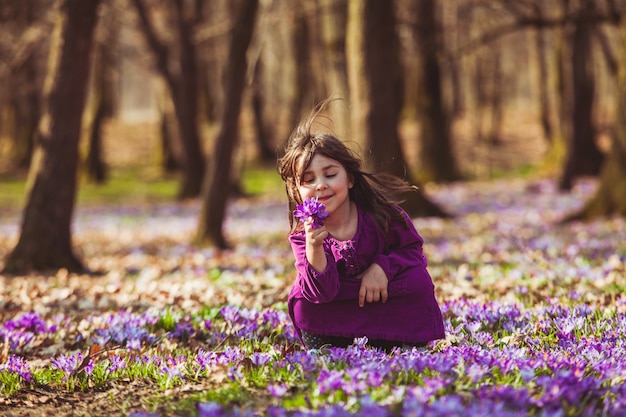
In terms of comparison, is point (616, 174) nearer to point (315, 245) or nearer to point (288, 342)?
point (288, 342)

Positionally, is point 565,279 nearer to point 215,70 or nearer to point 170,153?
point 170,153

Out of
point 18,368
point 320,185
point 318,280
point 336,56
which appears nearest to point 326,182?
point 320,185

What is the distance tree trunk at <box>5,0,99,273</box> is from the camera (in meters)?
10.8

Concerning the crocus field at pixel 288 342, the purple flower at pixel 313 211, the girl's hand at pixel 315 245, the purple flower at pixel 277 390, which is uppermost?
the purple flower at pixel 313 211

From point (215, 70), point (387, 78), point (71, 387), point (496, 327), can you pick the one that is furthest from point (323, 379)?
point (215, 70)

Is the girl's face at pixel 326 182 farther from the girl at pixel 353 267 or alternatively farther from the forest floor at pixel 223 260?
the forest floor at pixel 223 260

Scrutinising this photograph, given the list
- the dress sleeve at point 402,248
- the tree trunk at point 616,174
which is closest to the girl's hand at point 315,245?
the dress sleeve at point 402,248

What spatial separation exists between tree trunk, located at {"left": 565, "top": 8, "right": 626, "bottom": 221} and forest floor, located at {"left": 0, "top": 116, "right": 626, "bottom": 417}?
15.3 inches

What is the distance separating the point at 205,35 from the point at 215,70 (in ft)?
102

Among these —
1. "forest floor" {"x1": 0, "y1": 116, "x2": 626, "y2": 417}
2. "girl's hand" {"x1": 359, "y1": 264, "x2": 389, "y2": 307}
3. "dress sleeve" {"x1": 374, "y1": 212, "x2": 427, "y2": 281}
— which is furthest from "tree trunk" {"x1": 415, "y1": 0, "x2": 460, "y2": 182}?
"girl's hand" {"x1": 359, "y1": 264, "x2": 389, "y2": 307}

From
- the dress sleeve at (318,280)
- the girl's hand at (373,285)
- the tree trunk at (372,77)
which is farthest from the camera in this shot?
the tree trunk at (372,77)

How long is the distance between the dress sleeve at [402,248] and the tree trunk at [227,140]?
8.27 meters

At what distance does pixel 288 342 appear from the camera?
19.2 feet

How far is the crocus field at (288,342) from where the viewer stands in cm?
379
